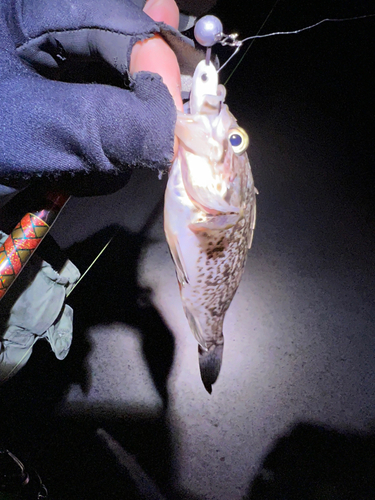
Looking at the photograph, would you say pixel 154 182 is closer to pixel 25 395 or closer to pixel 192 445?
pixel 25 395

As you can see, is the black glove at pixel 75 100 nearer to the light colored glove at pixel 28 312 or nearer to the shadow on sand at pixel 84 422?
the light colored glove at pixel 28 312

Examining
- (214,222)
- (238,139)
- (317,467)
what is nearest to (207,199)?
(214,222)

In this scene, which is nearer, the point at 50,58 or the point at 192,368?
the point at 50,58

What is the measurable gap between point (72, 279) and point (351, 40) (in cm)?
323

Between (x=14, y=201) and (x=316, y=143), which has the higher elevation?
(x=14, y=201)

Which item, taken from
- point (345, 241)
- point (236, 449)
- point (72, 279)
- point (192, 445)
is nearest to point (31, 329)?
point (72, 279)

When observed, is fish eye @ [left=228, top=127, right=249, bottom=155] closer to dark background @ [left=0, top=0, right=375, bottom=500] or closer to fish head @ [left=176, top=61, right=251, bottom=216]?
fish head @ [left=176, top=61, right=251, bottom=216]

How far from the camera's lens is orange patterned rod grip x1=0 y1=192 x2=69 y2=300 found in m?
0.68

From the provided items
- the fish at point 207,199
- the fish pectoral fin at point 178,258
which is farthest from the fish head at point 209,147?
the fish pectoral fin at point 178,258

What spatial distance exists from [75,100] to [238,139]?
365 millimetres

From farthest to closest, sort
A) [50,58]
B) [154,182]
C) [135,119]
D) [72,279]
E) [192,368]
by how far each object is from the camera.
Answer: [154,182] < [192,368] < [72,279] < [50,58] < [135,119]

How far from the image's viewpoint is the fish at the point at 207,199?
608 mm

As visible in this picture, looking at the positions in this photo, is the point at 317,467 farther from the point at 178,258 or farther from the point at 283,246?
the point at 178,258

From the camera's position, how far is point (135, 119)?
1.78ft
